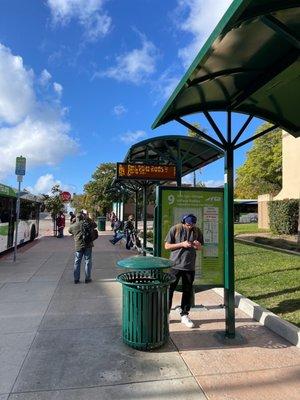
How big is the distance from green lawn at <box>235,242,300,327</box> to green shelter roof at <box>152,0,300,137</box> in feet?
9.30

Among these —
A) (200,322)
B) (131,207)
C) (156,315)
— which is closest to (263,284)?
(200,322)

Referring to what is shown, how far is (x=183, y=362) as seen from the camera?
479 cm

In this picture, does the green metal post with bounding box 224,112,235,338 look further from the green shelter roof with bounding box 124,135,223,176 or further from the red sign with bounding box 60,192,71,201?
the red sign with bounding box 60,192,71,201

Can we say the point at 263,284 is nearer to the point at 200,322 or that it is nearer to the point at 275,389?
the point at 200,322

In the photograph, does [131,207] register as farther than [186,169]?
Yes

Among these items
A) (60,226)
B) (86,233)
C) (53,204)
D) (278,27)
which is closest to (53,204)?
(53,204)

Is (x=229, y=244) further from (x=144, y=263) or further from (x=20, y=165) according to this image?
(x=20, y=165)

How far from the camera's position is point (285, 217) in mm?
19797

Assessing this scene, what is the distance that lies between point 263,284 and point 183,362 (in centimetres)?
421

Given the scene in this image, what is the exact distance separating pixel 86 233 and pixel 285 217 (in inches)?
503

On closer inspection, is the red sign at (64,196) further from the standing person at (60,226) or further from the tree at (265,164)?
the tree at (265,164)

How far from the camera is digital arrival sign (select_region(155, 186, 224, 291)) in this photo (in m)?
7.05

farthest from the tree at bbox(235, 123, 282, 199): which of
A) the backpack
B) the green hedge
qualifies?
the backpack

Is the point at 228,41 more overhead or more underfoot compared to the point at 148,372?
more overhead
